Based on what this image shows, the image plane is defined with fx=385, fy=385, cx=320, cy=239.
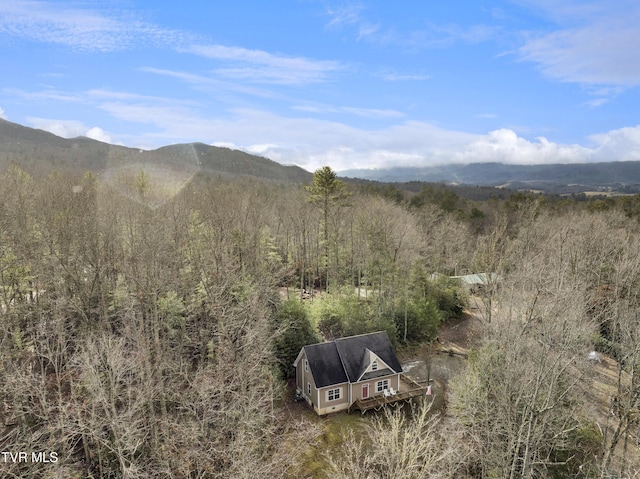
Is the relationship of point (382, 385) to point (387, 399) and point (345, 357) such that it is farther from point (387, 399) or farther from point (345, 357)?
point (345, 357)

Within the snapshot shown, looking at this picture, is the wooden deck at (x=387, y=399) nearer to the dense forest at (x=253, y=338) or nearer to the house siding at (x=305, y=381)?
the dense forest at (x=253, y=338)

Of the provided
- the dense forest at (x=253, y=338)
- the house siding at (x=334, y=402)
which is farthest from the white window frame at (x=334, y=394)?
the dense forest at (x=253, y=338)

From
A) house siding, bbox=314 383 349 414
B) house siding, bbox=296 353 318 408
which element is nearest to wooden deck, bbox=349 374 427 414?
house siding, bbox=314 383 349 414

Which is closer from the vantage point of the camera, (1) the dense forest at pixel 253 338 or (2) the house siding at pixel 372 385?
(1) the dense forest at pixel 253 338

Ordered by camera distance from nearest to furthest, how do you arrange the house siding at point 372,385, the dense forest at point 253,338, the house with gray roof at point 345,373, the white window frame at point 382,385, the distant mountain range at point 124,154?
the dense forest at point 253,338 → the house with gray roof at point 345,373 → the house siding at point 372,385 → the white window frame at point 382,385 → the distant mountain range at point 124,154

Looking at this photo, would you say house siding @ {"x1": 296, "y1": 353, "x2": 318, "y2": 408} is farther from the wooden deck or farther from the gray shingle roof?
the wooden deck

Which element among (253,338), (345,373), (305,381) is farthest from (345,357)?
(253,338)
